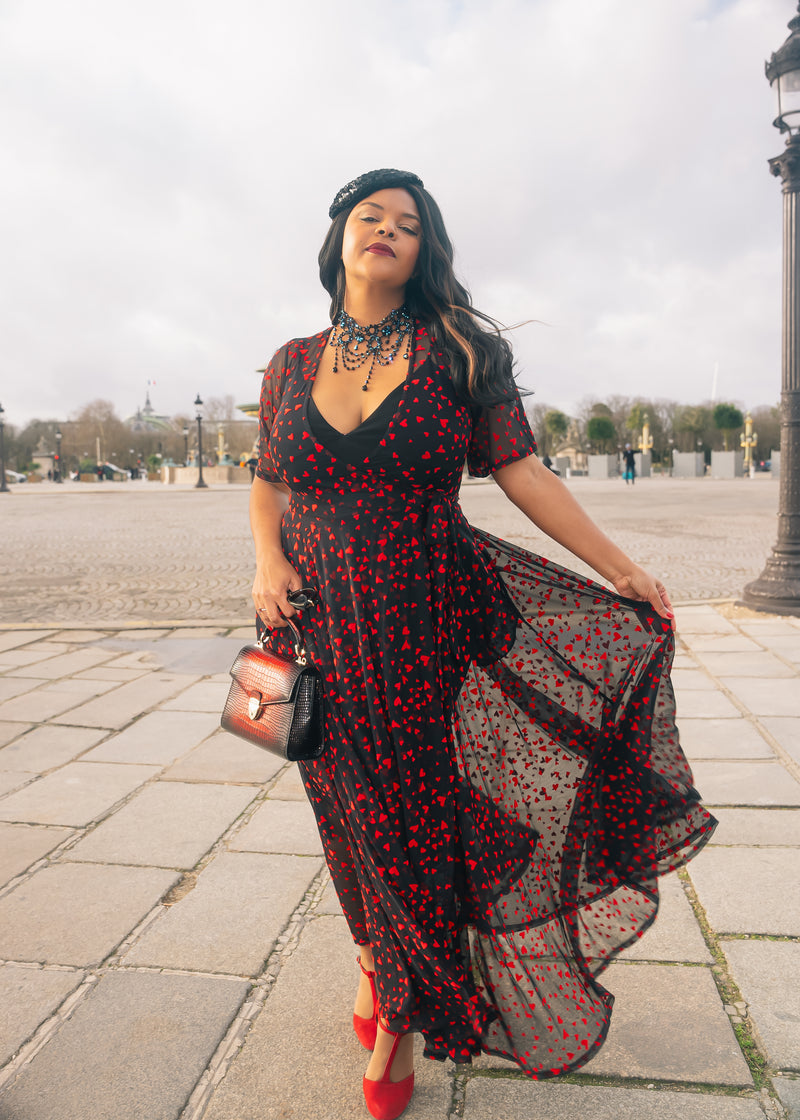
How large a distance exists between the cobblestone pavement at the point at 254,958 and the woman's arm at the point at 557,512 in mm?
1008

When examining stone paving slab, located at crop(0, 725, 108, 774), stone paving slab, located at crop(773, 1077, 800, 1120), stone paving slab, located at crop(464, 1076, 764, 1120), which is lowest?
stone paving slab, located at crop(464, 1076, 764, 1120)

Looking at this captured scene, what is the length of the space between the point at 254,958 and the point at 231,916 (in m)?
0.23

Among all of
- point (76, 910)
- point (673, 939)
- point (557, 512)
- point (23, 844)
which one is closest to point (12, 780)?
point (23, 844)

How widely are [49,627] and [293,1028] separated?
17.9 feet

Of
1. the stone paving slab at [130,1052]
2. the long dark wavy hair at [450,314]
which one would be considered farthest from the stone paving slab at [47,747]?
the long dark wavy hair at [450,314]

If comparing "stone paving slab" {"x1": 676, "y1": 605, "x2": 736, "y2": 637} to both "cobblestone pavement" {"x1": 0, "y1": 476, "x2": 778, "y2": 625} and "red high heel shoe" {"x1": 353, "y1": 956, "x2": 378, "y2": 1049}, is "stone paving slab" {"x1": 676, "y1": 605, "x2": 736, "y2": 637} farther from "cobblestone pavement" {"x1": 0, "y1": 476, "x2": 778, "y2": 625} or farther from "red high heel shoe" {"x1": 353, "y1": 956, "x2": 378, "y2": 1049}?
"red high heel shoe" {"x1": 353, "y1": 956, "x2": 378, "y2": 1049}

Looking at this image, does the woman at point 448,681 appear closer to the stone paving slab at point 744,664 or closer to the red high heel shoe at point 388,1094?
the red high heel shoe at point 388,1094

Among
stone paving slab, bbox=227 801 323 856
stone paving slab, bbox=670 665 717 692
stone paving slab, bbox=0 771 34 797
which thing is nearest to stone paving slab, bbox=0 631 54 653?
stone paving slab, bbox=0 771 34 797

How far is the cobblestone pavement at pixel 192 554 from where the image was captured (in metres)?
7.99

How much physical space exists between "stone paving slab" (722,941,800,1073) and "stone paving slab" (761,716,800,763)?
1.54 meters

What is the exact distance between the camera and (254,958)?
7.14ft

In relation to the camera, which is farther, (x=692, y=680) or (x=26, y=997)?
(x=692, y=680)

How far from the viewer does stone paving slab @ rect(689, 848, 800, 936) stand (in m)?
2.31

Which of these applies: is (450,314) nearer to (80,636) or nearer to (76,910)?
(76,910)
